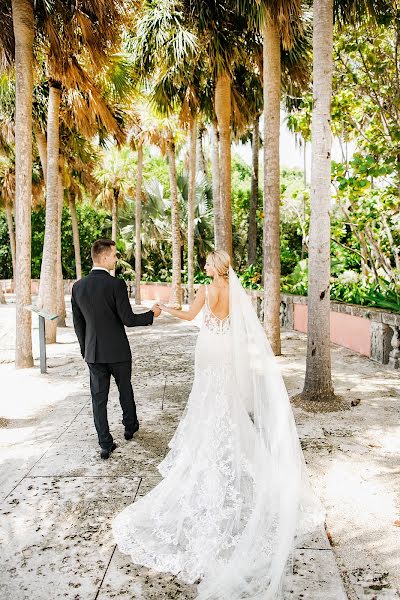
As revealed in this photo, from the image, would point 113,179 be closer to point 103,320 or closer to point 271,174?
point 271,174

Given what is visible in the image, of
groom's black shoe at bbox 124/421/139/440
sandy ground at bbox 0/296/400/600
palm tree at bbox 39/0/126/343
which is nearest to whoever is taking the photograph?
sandy ground at bbox 0/296/400/600

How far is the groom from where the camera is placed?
534 cm

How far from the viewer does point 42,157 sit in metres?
16.2

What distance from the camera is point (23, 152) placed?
9.78 metres

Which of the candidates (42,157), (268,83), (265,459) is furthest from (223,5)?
(265,459)

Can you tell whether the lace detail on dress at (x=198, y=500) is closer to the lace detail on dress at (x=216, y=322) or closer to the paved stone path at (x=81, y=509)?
the paved stone path at (x=81, y=509)

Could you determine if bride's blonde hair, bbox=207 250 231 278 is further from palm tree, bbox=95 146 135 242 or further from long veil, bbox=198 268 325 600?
palm tree, bbox=95 146 135 242

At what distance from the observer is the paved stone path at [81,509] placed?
3.21 metres

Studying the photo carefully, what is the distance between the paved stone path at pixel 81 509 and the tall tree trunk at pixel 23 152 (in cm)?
257

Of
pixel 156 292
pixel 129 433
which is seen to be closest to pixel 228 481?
pixel 129 433

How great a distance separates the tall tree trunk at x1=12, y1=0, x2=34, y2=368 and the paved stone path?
8.44ft

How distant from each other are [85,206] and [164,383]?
32.7m

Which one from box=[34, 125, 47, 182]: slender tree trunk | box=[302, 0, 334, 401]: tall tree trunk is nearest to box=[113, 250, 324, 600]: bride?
box=[302, 0, 334, 401]: tall tree trunk

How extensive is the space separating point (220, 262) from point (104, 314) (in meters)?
1.30
